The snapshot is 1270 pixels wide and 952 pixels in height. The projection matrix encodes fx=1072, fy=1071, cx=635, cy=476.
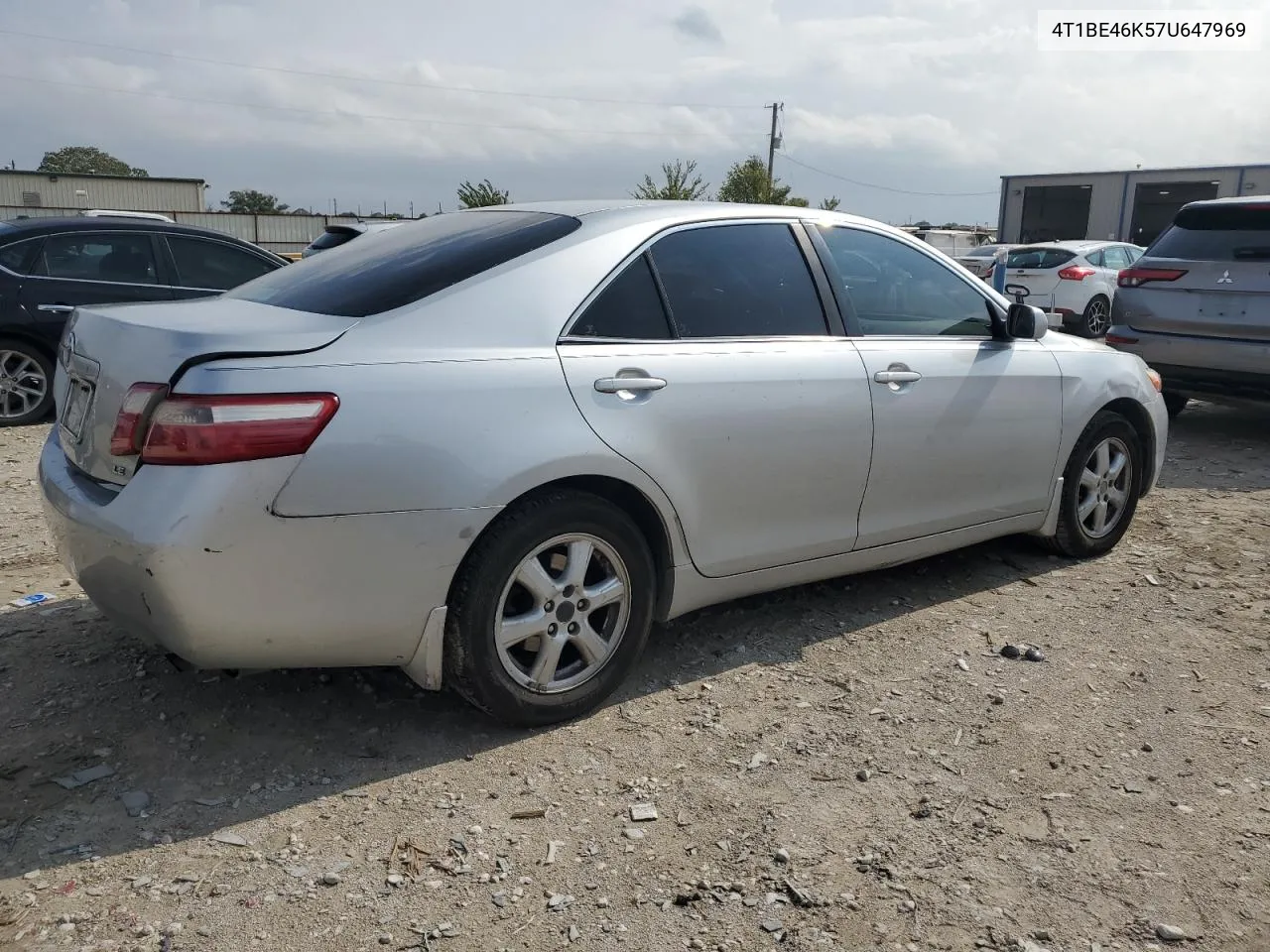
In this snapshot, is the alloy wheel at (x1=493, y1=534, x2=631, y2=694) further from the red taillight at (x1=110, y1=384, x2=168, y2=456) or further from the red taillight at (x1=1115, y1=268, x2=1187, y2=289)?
the red taillight at (x1=1115, y1=268, x2=1187, y2=289)

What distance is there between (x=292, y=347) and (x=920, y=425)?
7.85 ft

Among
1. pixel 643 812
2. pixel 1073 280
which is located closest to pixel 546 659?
pixel 643 812

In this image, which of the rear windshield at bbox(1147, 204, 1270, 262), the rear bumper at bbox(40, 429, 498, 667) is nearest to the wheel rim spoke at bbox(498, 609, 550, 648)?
the rear bumper at bbox(40, 429, 498, 667)

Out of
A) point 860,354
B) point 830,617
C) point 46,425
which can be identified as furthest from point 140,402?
point 46,425

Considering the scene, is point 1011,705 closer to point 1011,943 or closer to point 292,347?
point 1011,943

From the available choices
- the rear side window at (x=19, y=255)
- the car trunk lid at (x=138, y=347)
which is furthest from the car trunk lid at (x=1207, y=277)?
the rear side window at (x=19, y=255)

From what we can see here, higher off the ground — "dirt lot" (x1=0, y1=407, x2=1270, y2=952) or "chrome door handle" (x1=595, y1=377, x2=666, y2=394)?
"chrome door handle" (x1=595, y1=377, x2=666, y2=394)

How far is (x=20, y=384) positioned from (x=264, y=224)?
27.9 m

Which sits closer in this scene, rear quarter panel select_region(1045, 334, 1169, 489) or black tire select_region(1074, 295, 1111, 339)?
rear quarter panel select_region(1045, 334, 1169, 489)

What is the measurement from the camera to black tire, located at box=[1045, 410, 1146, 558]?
4934mm

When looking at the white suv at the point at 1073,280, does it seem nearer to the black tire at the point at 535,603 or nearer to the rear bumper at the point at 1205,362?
the rear bumper at the point at 1205,362

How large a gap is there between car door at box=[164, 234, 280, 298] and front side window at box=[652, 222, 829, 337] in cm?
603

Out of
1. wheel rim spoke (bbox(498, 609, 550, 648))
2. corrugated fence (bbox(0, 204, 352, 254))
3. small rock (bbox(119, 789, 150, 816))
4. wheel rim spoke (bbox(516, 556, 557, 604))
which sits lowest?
small rock (bbox(119, 789, 150, 816))

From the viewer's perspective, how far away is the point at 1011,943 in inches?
95.7
